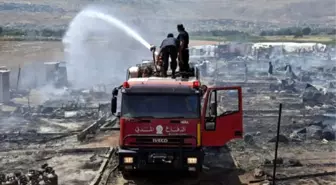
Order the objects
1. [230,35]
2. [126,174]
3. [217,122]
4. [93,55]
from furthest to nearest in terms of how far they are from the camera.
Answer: [230,35], [93,55], [126,174], [217,122]

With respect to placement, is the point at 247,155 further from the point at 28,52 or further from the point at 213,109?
the point at 28,52

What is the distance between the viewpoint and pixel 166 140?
12.4 metres

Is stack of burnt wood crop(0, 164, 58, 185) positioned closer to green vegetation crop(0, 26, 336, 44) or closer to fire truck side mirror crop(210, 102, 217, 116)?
fire truck side mirror crop(210, 102, 217, 116)

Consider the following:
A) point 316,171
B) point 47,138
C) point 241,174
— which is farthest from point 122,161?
point 47,138

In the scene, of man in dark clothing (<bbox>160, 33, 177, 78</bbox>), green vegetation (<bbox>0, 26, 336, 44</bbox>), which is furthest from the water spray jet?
man in dark clothing (<bbox>160, 33, 177, 78</bbox>)

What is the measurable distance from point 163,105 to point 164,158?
1.14m

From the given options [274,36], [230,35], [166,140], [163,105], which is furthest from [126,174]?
[230,35]

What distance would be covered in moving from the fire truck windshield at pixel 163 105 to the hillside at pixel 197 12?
71.5 metres

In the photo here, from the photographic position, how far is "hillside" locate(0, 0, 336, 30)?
95750 millimetres

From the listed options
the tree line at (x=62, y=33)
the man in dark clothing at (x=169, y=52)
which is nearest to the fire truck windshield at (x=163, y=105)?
the man in dark clothing at (x=169, y=52)

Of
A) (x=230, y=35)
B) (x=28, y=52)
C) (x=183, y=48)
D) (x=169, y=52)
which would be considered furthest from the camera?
(x=230, y=35)

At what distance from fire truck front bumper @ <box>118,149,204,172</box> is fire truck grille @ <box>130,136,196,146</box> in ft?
0.50

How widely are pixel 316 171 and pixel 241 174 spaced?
196 cm

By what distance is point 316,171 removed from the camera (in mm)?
14516
